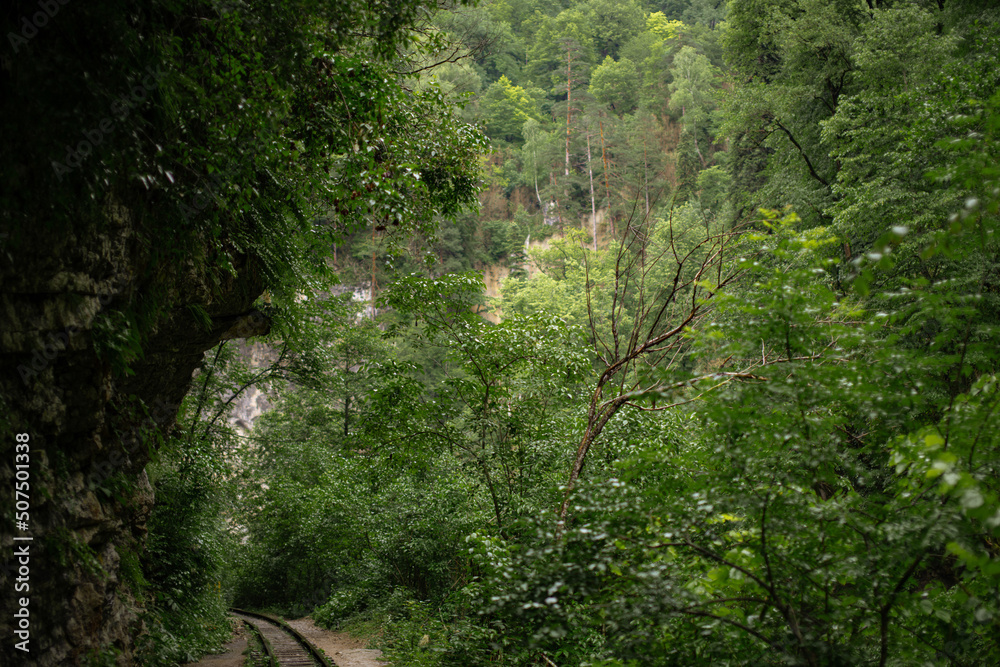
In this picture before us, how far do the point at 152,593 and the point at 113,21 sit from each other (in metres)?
7.70

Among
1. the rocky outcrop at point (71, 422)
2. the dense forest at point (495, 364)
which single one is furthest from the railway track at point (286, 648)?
the rocky outcrop at point (71, 422)

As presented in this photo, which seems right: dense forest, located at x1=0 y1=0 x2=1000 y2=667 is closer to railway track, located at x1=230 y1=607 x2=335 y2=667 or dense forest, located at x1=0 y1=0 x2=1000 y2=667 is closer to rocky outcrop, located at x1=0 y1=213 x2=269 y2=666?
rocky outcrop, located at x1=0 y1=213 x2=269 y2=666

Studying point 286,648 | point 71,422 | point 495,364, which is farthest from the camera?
point 286,648

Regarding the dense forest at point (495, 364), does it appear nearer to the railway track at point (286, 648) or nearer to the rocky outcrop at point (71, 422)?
the rocky outcrop at point (71, 422)

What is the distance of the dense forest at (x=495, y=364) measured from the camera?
2789mm

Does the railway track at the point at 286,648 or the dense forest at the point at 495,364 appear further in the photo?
the railway track at the point at 286,648

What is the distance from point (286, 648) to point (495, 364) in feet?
27.3

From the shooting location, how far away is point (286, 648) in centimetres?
1105

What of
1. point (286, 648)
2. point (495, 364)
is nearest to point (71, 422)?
Result: point (495, 364)

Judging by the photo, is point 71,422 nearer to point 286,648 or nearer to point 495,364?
point 495,364

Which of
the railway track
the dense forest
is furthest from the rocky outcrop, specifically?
the railway track

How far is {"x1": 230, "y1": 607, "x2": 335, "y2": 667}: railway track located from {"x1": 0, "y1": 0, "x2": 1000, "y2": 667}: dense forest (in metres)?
1.43

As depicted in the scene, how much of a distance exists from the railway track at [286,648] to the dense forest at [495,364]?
1.43m

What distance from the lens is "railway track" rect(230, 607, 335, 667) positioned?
31.7 feet
